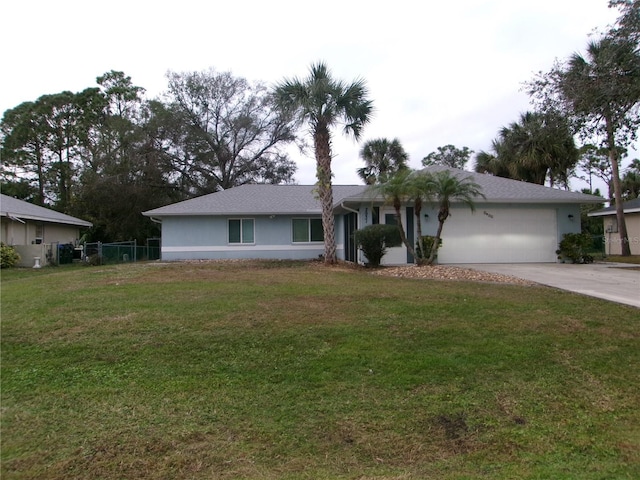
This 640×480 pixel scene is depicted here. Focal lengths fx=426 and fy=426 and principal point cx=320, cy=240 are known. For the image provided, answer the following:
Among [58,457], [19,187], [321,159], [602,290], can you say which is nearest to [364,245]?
[321,159]

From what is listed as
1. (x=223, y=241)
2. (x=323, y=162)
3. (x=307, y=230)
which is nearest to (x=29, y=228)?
(x=223, y=241)

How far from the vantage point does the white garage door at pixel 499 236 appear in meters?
16.3

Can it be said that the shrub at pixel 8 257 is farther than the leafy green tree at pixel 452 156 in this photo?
No

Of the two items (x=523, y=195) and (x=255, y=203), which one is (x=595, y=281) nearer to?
(x=523, y=195)

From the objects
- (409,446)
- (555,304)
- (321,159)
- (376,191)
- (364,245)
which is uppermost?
(321,159)

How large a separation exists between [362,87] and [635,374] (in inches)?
461

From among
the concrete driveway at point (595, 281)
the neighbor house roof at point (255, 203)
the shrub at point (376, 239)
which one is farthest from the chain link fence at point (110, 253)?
the concrete driveway at point (595, 281)

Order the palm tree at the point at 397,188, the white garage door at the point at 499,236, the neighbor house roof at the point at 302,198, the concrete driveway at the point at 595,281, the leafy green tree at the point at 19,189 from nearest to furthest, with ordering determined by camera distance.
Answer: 1. the concrete driveway at the point at 595,281
2. the palm tree at the point at 397,188
3. the neighbor house roof at the point at 302,198
4. the white garage door at the point at 499,236
5. the leafy green tree at the point at 19,189

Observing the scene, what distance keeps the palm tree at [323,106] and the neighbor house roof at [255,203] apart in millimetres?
2796

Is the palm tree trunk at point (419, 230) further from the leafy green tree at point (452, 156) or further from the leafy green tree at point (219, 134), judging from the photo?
the leafy green tree at point (452, 156)

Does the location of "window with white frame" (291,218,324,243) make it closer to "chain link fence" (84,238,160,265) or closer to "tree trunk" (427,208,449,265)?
"tree trunk" (427,208,449,265)

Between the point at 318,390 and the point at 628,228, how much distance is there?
89.3ft

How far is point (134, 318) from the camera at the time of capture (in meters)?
6.28

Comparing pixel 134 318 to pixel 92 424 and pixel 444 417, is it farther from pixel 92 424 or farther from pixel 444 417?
pixel 444 417
